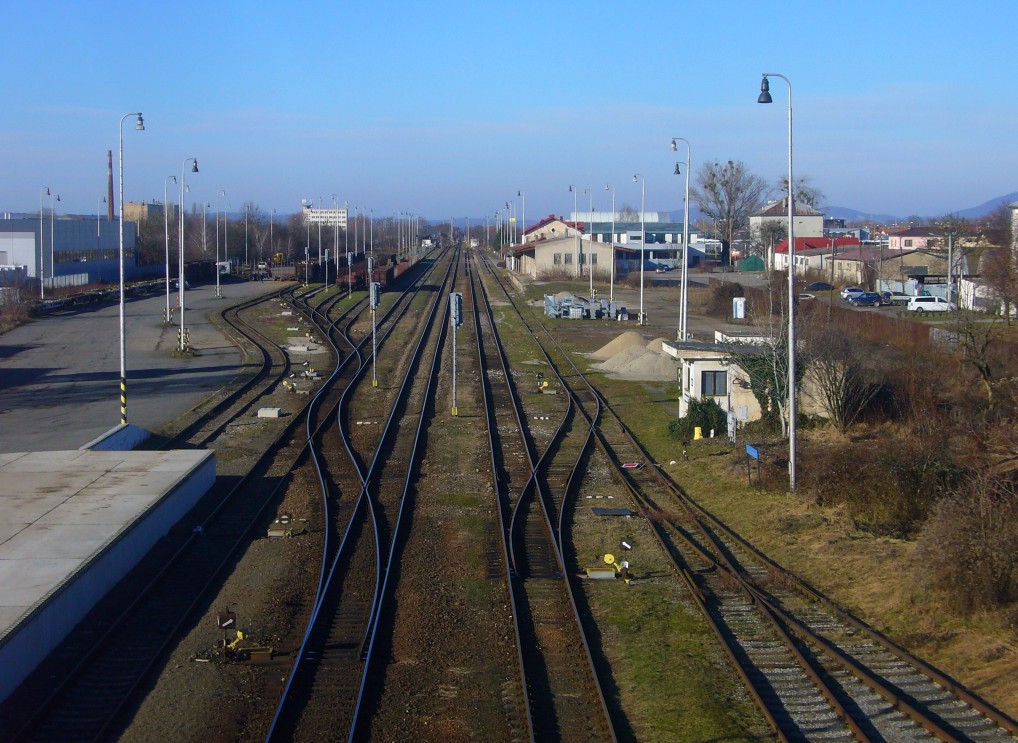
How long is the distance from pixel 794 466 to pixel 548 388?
1201cm

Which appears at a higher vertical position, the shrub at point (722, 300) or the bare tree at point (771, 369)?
the shrub at point (722, 300)

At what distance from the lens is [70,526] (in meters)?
12.0

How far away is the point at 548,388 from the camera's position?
2652 cm

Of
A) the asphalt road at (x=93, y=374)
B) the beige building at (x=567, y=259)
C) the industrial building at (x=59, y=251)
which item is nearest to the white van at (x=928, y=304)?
the beige building at (x=567, y=259)

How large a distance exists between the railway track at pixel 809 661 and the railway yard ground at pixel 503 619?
9.5 inches

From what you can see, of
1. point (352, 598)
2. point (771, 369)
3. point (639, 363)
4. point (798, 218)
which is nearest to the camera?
point (352, 598)

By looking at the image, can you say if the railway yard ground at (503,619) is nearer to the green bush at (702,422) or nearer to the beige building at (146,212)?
the green bush at (702,422)

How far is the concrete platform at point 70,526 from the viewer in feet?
30.0

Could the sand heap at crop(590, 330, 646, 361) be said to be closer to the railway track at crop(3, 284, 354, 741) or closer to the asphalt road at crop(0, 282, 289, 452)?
the asphalt road at crop(0, 282, 289, 452)

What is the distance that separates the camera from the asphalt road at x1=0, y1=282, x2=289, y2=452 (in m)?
20.8

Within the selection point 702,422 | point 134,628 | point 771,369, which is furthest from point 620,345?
point 134,628

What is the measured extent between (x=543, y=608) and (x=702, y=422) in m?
9.74

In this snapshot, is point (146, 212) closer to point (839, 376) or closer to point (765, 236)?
point (765, 236)

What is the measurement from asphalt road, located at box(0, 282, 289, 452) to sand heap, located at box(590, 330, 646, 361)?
1159 cm
